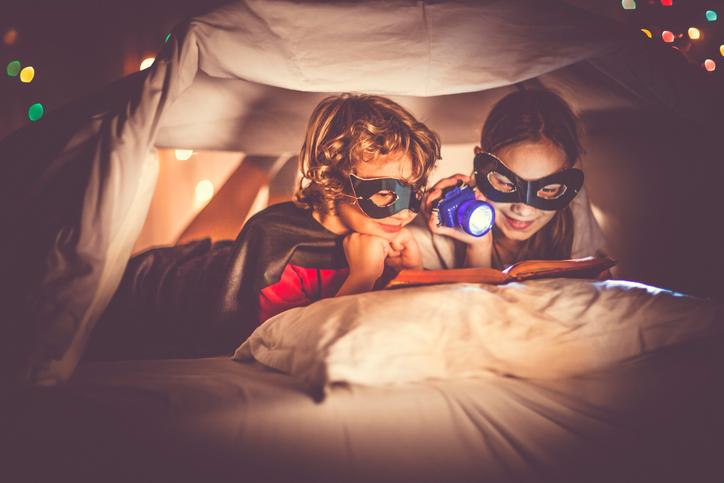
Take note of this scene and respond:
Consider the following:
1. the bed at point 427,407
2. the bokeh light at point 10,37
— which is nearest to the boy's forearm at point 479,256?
the bed at point 427,407

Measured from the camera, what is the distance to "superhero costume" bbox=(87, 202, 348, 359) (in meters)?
1.21

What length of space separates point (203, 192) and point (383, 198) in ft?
2.25

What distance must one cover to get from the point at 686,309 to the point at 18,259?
1205mm

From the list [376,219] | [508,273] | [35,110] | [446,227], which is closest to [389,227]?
[376,219]

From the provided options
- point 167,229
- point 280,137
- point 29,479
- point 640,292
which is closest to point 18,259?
point 29,479

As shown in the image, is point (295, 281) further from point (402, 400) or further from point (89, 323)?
point (402, 400)

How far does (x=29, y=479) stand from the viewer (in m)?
0.55

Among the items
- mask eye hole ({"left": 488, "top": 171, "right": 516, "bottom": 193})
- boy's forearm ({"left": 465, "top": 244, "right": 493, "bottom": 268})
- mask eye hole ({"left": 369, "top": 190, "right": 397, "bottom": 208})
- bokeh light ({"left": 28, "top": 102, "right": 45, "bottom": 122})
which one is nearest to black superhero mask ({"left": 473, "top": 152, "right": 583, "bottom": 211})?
mask eye hole ({"left": 488, "top": 171, "right": 516, "bottom": 193})

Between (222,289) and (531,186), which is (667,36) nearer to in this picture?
(531,186)

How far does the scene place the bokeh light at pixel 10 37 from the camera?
134 cm

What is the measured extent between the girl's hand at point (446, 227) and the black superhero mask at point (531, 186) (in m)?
0.07

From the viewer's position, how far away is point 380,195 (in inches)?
48.6

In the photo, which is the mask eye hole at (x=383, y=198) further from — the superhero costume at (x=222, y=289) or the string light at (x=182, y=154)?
the string light at (x=182, y=154)

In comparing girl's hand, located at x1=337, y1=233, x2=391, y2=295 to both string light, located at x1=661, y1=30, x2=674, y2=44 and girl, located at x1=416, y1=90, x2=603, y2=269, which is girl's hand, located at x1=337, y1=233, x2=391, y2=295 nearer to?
girl, located at x1=416, y1=90, x2=603, y2=269
